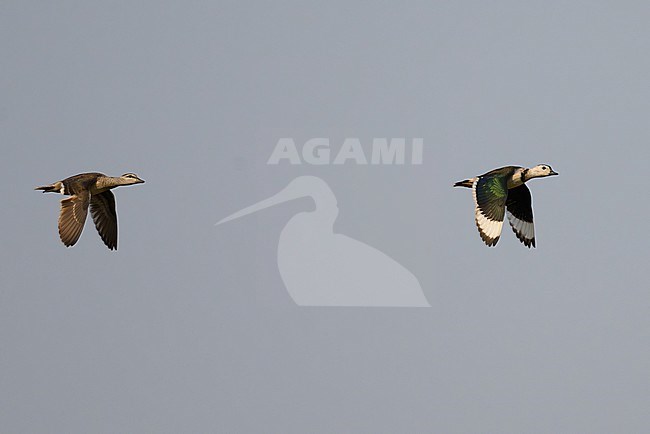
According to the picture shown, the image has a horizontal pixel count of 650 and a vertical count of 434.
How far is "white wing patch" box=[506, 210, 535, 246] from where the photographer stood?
18906mm

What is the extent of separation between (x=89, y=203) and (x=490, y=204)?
5367 millimetres

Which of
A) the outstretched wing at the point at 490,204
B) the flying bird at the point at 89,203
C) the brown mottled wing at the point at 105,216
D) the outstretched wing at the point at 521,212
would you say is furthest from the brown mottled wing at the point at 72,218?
the outstretched wing at the point at 521,212

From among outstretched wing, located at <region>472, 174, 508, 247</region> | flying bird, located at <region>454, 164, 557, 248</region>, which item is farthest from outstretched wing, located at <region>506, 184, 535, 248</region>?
outstretched wing, located at <region>472, 174, 508, 247</region>

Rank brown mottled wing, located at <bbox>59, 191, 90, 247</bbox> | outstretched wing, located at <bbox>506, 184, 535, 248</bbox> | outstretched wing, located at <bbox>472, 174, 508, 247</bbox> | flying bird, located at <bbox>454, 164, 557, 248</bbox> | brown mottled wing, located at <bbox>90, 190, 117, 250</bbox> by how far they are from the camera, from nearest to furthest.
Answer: brown mottled wing, located at <bbox>59, 191, 90, 247</bbox>, outstretched wing, located at <bbox>472, 174, 508, 247</bbox>, flying bird, located at <bbox>454, 164, 557, 248</bbox>, brown mottled wing, located at <bbox>90, 190, 117, 250</bbox>, outstretched wing, located at <bbox>506, 184, 535, 248</bbox>

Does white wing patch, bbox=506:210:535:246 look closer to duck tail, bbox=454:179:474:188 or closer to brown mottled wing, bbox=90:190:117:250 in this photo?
duck tail, bbox=454:179:474:188

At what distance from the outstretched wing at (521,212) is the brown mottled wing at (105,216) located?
222 inches

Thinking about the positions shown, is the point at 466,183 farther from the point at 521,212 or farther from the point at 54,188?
the point at 54,188

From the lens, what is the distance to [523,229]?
19.0 metres

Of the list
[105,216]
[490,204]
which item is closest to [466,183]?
[490,204]

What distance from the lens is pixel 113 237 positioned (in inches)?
727

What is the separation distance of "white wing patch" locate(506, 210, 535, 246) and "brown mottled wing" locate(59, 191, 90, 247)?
19.9 ft

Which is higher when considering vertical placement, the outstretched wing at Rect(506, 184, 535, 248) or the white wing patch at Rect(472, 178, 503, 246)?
the outstretched wing at Rect(506, 184, 535, 248)

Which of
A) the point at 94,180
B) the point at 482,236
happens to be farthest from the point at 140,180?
the point at 482,236

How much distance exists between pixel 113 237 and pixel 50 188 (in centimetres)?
135
